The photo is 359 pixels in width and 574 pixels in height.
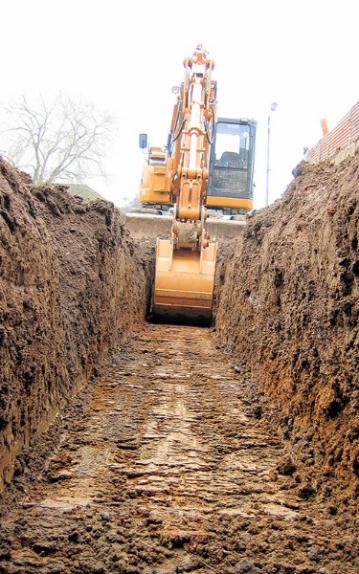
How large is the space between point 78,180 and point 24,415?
97.5ft

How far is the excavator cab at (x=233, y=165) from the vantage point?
46.8ft

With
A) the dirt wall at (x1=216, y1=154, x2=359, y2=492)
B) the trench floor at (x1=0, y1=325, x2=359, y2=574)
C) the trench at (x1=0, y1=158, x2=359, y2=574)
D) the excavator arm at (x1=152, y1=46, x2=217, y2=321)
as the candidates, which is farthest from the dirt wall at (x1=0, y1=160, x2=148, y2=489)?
the excavator arm at (x1=152, y1=46, x2=217, y2=321)

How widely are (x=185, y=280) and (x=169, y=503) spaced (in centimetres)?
697

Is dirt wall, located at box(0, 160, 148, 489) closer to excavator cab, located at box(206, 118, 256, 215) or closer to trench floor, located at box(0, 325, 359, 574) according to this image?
trench floor, located at box(0, 325, 359, 574)

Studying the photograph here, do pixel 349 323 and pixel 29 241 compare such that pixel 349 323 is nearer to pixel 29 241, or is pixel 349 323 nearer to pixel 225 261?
pixel 29 241

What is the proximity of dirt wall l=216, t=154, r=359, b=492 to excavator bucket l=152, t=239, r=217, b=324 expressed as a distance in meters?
3.28

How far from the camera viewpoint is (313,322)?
11.4 ft

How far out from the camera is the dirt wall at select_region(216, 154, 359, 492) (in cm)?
278

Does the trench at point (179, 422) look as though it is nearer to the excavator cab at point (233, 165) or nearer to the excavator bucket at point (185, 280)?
the excavator bucket at point (185, 280)

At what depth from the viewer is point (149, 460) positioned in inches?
126

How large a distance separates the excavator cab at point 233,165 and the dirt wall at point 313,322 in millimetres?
8229

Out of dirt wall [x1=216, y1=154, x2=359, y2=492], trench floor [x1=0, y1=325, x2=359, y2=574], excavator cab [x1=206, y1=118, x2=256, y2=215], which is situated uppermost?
excavator cab [x1=206, y1=118, x2=256, y2=215]

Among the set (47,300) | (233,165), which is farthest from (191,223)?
(47,300)

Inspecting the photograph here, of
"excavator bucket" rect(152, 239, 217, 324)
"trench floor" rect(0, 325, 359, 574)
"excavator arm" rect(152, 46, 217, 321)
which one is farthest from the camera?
"excavator bucket" rect(152, 239, 217, 324)
